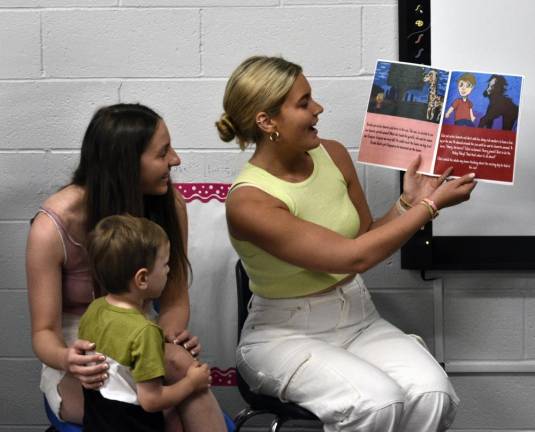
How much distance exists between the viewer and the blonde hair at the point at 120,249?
5.64ft

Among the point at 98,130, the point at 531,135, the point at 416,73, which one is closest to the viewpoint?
the point at 98,130

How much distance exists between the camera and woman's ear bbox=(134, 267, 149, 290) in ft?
5.66

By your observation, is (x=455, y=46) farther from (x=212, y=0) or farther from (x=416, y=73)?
(x=212, y=0)

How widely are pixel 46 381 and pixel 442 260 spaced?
1.13 metres

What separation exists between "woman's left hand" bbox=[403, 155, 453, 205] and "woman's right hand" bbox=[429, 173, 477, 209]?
4cm

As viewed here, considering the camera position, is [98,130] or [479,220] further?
[479,220]

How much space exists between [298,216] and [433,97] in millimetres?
408

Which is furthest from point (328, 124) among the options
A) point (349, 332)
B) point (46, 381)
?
point (46, 381)

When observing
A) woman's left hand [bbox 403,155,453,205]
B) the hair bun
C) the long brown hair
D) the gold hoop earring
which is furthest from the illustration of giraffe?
the long brown hair

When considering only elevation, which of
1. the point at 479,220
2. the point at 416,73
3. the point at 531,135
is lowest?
the point at 479,220

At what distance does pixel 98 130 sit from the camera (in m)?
1.92

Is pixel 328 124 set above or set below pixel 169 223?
above

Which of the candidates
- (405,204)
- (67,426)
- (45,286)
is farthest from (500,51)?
(67,426)

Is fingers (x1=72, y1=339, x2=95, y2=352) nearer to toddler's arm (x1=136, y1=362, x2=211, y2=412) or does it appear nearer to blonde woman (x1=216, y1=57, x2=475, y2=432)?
toddler's arm (x1=136, y1=362, x2=211, y2=412)
